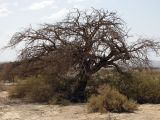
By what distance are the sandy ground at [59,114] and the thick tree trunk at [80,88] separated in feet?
8.41

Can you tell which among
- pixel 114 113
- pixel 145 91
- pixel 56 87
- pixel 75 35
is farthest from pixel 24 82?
pixel 114 113

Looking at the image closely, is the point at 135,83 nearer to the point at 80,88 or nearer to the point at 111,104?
the point at 80,88

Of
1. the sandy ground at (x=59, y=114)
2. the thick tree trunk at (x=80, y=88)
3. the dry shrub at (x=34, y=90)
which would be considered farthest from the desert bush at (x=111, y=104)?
the dry shrub at (x=34, y=90)

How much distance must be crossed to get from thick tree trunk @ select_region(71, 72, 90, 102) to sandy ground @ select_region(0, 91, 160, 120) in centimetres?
256

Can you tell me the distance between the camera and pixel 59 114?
57.8ft

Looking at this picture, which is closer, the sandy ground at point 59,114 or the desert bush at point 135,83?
the sandy ground at point 59,114

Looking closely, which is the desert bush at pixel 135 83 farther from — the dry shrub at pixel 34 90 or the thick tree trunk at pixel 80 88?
the dry shrub at pixel 34 90

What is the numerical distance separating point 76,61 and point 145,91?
3.94 meters

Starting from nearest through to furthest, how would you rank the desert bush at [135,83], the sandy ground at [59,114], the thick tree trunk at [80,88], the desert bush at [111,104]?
1. the sandy ground at [59,114]
2. the desert bush at [111,104]
3. the desert bush at [135,83]
4. the thick tree trunk at [80,88]

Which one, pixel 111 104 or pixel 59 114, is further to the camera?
pixel 59 114

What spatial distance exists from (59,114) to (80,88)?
5592 millimetres

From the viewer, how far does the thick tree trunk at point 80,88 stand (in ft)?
74.6

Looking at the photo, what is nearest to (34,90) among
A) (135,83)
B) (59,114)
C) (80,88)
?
(80,88)

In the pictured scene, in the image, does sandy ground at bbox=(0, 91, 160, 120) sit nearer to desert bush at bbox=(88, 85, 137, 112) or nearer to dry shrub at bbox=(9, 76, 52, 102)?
desert bush at bbox=(88, 85, 137, 112)
